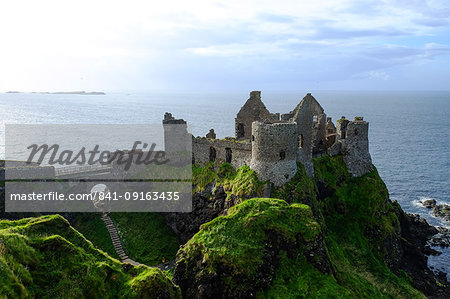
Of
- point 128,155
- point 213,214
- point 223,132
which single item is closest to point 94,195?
point 128,155

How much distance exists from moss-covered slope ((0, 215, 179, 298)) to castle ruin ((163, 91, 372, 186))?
17.8 m

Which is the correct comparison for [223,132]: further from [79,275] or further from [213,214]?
[79,275]

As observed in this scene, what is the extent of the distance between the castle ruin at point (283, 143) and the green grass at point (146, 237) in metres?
9.38

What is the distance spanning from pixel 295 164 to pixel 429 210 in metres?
38.4

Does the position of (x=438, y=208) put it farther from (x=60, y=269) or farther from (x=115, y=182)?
(x=60, y=269)

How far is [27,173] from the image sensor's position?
4531cm

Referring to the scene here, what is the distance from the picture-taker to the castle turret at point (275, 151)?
36.2m

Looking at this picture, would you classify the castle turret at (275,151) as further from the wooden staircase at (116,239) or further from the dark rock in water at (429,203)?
the dark rock in water at (429,203)

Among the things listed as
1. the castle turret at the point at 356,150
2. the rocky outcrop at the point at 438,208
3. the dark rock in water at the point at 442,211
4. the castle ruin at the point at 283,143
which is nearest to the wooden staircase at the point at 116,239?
the castle ruin at the point at 283,143

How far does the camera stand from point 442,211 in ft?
204

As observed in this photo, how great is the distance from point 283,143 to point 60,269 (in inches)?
912

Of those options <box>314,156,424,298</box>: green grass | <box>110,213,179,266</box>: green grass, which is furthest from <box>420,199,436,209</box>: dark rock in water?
<box>110,213,179,266</box>: green grass

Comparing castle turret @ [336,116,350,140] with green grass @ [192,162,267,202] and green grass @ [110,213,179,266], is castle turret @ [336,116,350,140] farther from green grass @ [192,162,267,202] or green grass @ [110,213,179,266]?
green grass @ [110,213,179,266]

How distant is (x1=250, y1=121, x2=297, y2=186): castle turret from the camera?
36203mm
